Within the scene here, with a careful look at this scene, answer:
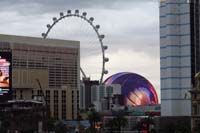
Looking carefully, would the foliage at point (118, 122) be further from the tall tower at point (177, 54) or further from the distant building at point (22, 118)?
the distant building at point (22, 118)

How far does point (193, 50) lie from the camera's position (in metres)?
155

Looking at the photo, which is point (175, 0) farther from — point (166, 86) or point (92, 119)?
point (92, 119)

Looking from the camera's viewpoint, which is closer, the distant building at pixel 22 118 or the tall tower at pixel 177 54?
the distant building at pixel 22 118

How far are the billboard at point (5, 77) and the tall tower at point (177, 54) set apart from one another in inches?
1213

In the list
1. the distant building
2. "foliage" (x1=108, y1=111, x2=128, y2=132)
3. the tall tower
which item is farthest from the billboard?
the tall tower

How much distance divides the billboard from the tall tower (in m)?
30.8

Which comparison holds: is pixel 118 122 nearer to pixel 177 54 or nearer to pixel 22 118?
pixel 177 54

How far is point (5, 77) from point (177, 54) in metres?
34.8

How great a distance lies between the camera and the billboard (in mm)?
150250

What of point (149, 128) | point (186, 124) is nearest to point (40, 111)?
point (149, 128)

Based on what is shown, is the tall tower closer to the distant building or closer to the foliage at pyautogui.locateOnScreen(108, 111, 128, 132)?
the foliage at pyautogui.locateOnScreen(108, 111, 128, 132)

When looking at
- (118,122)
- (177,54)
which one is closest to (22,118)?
(118,122)

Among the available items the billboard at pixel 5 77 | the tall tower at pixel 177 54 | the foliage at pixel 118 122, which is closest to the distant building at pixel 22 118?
the billboard at pixel 5 77

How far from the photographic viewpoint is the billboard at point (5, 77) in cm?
15025
